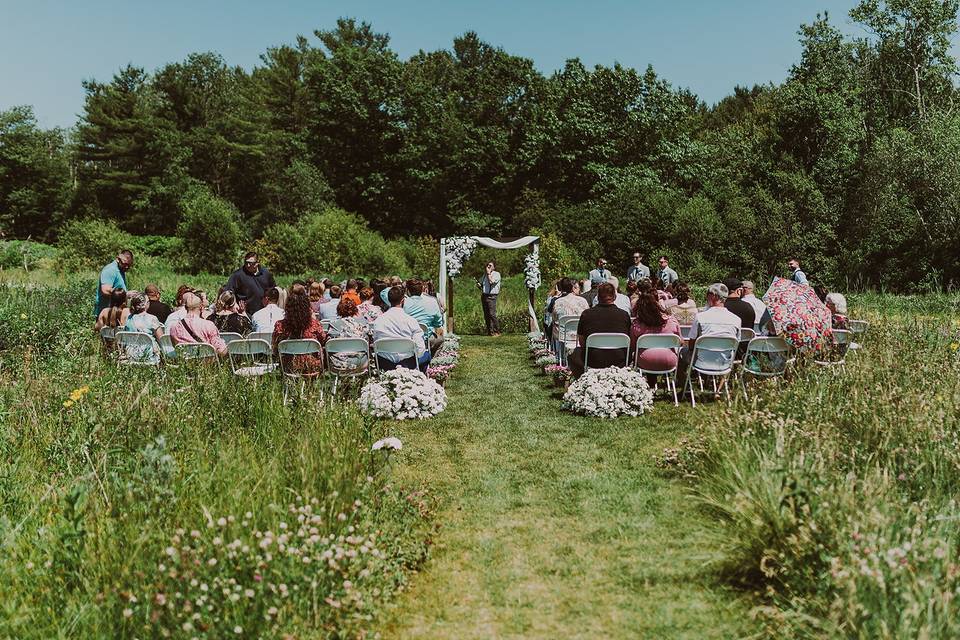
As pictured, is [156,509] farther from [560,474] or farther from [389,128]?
[389,128]

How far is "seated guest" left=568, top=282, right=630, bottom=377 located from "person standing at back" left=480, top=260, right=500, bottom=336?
7.34 metres

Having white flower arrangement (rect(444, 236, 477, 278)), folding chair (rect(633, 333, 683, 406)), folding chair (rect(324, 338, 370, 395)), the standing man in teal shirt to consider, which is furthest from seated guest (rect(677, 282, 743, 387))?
white flower arrangement (rect(444, 236, 477, 278))

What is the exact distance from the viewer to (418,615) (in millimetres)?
3725

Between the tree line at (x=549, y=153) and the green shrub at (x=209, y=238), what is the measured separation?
88.7 inches

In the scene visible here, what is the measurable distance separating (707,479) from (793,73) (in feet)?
96.0

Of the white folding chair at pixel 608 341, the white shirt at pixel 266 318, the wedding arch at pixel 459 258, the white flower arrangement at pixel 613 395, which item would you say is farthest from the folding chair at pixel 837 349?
the wedding arch at pixel 459 258

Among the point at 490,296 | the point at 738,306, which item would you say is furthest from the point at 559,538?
the point at 490,296

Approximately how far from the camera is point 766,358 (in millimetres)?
8133

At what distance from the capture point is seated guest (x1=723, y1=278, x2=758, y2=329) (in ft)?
29.6

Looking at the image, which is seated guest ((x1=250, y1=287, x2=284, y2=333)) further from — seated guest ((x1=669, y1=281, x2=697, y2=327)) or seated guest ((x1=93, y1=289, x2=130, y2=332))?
seated guest ((x1=669, y1=281, x2=697, y2=327))

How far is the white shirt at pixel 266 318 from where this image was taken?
938 centimetres

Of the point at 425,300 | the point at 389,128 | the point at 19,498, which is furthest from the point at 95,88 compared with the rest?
the point at 19,498

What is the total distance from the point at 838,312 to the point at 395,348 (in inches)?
220

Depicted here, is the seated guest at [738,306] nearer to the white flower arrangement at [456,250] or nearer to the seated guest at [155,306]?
the seated guest at [155,306]
